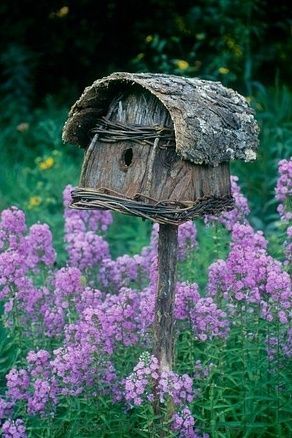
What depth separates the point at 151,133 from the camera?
325 cm

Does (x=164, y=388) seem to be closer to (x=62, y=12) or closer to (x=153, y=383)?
(x=153, y=383)

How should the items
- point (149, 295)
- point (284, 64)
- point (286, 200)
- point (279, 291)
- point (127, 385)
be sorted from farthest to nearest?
point (284, 64), point (286, 200), point (149, 295), point (279, 291), point (127, 385)

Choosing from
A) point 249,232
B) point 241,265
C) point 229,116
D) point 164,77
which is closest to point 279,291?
point 241,265

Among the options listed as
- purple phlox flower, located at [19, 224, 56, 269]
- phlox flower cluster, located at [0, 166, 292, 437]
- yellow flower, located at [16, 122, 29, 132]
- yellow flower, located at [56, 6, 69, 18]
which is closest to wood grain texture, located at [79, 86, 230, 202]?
phlox flower cluster, located at [0, 166, 292, 437]

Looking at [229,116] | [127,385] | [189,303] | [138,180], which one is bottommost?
[127,385]

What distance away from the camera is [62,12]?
10.4 m

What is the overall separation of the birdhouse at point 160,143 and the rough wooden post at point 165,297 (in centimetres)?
20

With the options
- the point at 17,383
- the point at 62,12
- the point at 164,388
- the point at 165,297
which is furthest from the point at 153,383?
the point at 62,12

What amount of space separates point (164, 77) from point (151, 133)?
0.22m

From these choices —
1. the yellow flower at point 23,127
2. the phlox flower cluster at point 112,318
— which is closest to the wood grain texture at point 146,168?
the phlox flower cluster at point 112,318

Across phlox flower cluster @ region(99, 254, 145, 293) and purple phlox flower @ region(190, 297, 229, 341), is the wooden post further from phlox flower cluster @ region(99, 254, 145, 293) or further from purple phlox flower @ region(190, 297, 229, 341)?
phlox flower cluster @ region(99, 254, 145, 293)

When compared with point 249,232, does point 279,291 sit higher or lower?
lower

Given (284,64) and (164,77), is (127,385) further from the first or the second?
(284,64)

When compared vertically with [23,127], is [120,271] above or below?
below
